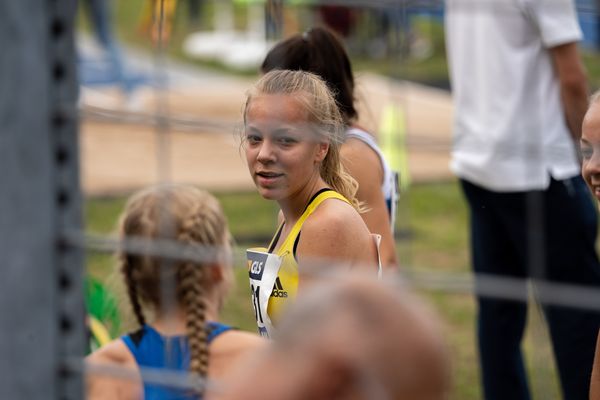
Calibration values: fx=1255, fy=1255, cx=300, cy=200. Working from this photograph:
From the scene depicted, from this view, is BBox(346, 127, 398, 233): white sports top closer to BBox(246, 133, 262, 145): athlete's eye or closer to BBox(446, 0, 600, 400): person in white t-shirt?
BBox(446, 0, 600, 400): person in white t-shirt

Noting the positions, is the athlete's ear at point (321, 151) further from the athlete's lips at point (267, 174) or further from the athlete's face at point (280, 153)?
the athlete's lips at point (267, 174)

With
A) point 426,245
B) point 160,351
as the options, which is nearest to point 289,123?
point 160,351

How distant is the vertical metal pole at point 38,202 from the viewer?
6.43 ft

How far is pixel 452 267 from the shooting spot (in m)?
6.94

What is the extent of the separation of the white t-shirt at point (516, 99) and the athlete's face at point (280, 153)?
3.81 feet

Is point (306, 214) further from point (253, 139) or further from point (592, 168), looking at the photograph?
point (592, 168)

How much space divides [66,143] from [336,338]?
100cm

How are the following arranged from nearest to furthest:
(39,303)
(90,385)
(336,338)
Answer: (336,338)
(39,303)
(90,385)

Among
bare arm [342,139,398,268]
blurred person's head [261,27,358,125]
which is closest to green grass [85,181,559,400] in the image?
bare arm [342,139,398,268]

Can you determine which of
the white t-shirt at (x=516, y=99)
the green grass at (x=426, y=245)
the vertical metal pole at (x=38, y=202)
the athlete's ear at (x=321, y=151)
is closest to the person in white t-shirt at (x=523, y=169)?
the white t-shirt at (x=516, y=99)

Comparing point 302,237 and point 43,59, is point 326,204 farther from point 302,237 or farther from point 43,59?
point 43,59

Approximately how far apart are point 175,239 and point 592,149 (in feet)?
2.90

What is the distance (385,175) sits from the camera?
123 inches

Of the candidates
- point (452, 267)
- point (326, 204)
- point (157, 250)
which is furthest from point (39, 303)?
point (452, 267)
